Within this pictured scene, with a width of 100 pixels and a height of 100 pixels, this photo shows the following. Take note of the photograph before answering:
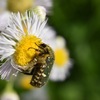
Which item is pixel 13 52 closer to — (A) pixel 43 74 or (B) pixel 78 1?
(A) pixel 43 74

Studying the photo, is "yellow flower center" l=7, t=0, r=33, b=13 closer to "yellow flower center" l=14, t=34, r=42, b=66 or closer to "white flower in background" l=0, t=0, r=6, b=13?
"white flower in background" l=0, t=0, r=6, b=13

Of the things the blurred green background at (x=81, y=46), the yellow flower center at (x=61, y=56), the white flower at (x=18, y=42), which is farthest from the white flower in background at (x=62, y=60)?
the white flower at (x=18, y=42)

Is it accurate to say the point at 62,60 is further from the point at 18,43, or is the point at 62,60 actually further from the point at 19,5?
the point at 18,43

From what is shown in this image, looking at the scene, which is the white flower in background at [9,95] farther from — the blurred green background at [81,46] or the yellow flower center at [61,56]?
the blurred green background at [81,46]

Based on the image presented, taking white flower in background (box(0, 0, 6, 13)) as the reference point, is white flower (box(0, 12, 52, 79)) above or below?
above

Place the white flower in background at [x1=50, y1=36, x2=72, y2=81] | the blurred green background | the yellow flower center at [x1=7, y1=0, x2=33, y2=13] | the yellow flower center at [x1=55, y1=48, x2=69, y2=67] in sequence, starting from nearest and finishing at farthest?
the yellow flower center at [x1=7, y1=0, x2=33, y2=13]
the white flower in background at [x1=50, y1=36, x2=72, y2=81]
the yellow flower center at [x1=55, y1=48, x2=69, y2=67]
the blurred green background

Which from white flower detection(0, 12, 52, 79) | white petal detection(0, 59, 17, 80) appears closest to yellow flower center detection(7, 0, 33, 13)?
white flower detection(0, 12, 52, 79)
